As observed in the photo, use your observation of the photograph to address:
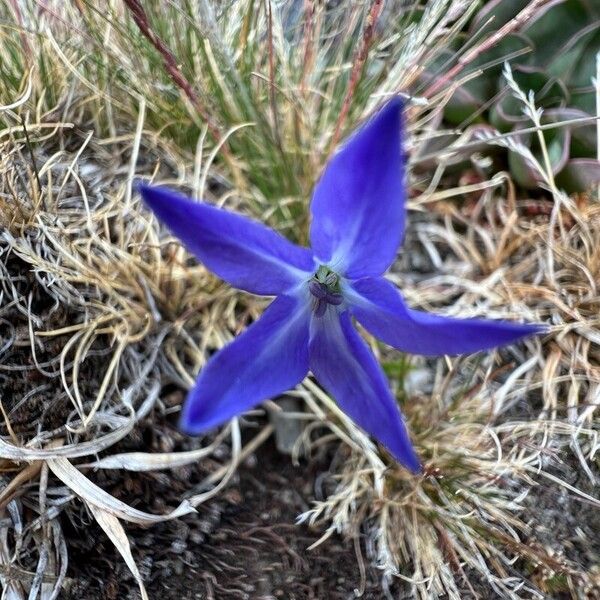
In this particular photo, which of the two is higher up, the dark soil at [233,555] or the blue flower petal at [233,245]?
the blue flower petal at [233,245]

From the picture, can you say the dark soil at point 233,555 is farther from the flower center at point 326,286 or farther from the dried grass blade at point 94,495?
the flower center at point 326,286

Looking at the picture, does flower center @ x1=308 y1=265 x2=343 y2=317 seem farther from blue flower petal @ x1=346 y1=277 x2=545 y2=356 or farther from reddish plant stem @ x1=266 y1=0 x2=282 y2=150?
reddish plant stem @ x1=266 y1=0 x2=282 y2=150

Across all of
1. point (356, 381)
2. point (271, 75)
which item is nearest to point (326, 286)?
point (356, 381)

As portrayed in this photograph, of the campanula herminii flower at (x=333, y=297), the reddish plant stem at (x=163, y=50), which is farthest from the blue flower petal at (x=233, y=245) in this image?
the reddish plant stem at (x=163, y=50)

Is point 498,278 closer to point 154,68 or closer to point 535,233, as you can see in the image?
point 535,233

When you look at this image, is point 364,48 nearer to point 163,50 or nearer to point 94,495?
point 163,50

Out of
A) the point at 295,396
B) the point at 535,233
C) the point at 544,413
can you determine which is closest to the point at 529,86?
the point at 535,233

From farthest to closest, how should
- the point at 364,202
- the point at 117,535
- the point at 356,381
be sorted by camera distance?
the point at 117,535 → the point at 356,381 → the point at 364,202

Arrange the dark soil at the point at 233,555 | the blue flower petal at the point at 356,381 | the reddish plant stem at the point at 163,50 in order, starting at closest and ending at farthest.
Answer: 1. the blue flower petal at the point at 356,381
2. the reddish plant stem at the point at 163,50
3. the dark soil at the point at 233,555
